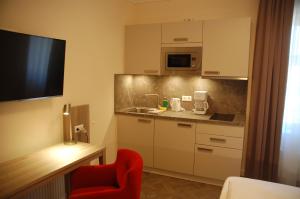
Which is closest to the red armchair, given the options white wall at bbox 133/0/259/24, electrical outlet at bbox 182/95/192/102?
electrical outlet at bbox 182/95/192/102

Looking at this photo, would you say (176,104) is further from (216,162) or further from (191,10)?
(191,10)

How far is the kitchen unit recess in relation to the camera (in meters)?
3.06

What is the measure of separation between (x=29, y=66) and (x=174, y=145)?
6.82ft

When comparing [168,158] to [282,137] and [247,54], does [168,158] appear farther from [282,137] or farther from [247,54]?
[247,54]

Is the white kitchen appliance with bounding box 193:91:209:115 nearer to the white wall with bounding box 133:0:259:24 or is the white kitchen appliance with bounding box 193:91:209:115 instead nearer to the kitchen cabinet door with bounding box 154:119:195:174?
the kitchen cabinet door with bounding box 154:119:195:174

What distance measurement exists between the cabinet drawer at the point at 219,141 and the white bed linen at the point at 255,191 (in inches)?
38.6

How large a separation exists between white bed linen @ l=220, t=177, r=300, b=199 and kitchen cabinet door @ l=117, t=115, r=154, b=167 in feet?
5.21

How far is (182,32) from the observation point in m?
3.35

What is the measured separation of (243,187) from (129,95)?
95.3 inches

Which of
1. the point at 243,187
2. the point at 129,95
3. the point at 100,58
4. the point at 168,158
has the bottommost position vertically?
the point at 168,158

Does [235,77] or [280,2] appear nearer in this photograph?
[280,2]

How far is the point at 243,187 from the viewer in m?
1.95

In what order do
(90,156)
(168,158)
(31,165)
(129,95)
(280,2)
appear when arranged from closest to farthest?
1. (31,165)
2. (90,156)
3. (280,2)
4. (168,158)
5. (129,95)

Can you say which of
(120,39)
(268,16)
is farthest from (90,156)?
(268,16)
